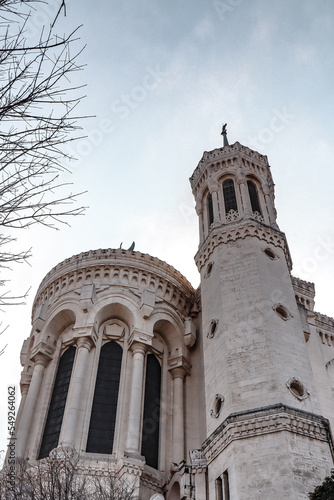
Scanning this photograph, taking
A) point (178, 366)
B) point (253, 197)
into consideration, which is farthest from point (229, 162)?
point (178, 366)

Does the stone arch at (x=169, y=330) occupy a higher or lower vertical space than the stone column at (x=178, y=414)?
higher

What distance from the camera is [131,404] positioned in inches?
684

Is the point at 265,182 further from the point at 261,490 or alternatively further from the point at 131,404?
the point at 261,490

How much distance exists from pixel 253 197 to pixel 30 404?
484 inches

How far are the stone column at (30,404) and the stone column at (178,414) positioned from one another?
495 centimetres

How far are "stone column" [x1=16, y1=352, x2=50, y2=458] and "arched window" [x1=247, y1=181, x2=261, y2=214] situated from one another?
1037 centimetres

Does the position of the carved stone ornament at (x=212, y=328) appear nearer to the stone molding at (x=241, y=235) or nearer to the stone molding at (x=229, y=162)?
the stone molding at (x=241, y=235)

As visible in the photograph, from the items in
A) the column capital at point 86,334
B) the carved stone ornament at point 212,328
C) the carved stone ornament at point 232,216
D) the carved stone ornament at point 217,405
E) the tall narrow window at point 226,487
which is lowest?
the tall narrow window at point 226,487

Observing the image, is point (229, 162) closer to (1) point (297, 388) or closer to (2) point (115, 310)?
(2) point (115, 310)

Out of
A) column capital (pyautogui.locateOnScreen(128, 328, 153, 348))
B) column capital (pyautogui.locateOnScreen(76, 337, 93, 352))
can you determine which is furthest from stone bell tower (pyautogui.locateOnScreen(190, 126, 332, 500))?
column capital (pyautogui.locateOnScreen(76, 337, 93, 352))

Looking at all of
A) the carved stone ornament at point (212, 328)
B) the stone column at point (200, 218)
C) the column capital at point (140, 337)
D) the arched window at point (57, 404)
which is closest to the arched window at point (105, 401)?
the column capital at point (140, 337)

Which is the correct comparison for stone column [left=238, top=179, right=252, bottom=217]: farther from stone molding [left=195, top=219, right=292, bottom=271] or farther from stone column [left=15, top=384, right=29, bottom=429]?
stone column [left=15, top=384, right=29, bottom=429]

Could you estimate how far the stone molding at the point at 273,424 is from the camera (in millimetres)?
13227

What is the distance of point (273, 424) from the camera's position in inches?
521
